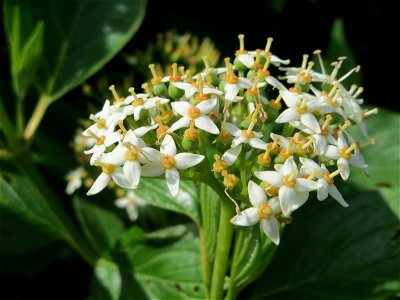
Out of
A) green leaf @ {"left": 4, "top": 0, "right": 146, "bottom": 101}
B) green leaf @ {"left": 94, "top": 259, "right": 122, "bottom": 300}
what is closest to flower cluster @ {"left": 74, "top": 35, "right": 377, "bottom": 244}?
green leaf @ {"left": 94, "top": 259, "right": 122, "bottom": 300}

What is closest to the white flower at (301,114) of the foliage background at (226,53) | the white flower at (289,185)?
the white flower at (289,185)

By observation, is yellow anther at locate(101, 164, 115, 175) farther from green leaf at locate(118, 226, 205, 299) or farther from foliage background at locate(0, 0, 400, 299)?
foliage background at locate(0, 0, 400, 299)

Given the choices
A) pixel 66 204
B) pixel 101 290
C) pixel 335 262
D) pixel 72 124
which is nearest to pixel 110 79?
pixel 72 124

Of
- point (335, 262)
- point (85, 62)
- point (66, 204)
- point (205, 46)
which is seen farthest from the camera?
point (66, 204)

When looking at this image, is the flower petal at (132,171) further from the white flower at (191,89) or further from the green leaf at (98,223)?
the green leaf at (98,223)

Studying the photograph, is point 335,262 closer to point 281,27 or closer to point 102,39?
point 102,39

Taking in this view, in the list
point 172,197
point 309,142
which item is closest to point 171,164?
point 309,142

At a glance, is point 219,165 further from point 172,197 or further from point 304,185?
point 172,197
